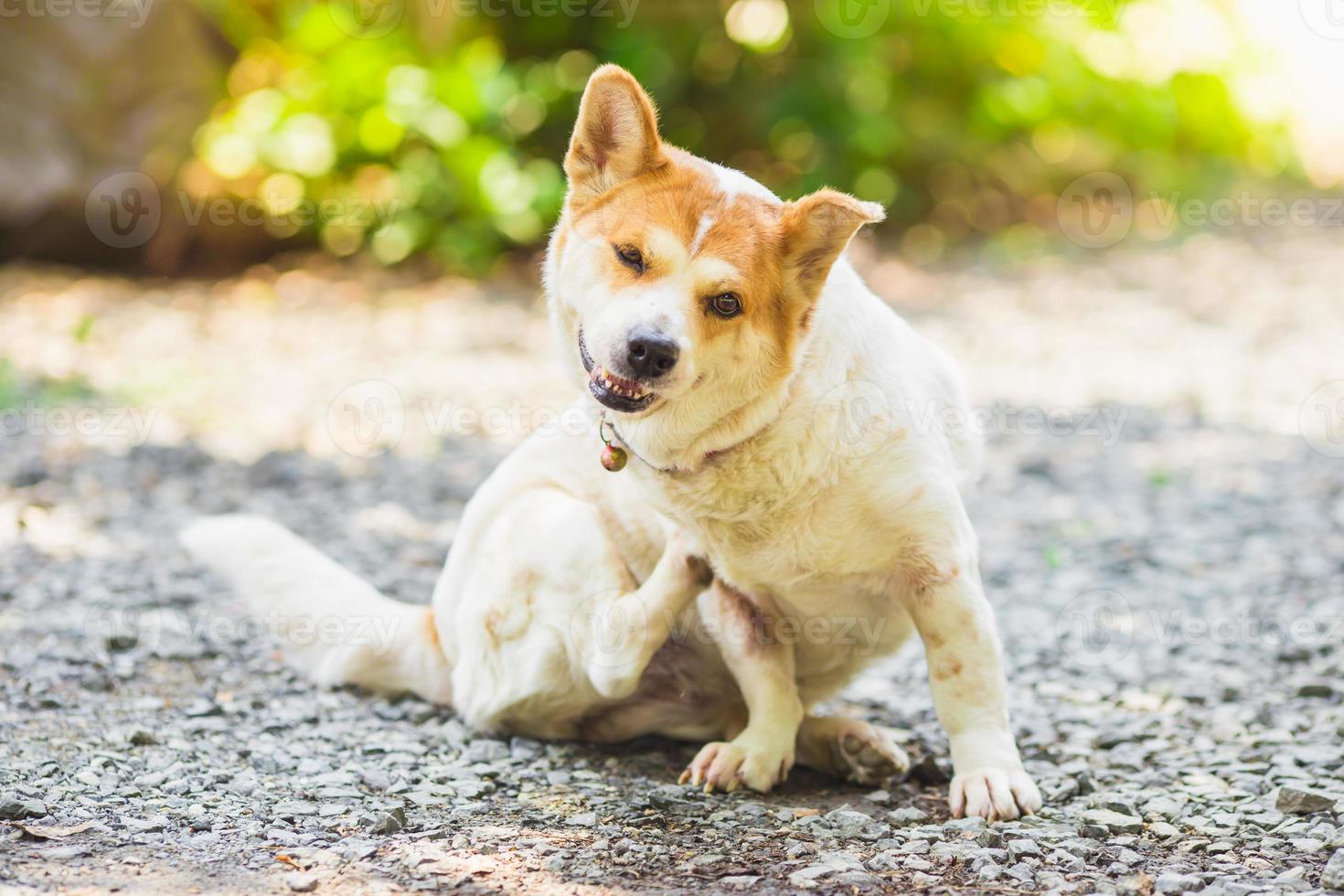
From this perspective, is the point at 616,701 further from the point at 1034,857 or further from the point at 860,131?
the point at 860,131

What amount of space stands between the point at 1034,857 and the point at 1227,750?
1009 millimetres

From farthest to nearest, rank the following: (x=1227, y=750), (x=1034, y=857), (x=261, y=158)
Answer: (x=261, y=158) → (x=1227, y=750) → (x=1034, y=857)

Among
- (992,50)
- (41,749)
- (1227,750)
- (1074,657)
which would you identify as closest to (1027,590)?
(1074,657)

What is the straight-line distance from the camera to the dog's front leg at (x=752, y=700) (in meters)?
3.42

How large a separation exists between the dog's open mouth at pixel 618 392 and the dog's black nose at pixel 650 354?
0.06 meters

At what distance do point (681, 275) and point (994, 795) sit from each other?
1422mm

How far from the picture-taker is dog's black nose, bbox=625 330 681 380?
294 cm

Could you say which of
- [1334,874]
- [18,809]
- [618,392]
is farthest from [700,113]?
[1334,874]

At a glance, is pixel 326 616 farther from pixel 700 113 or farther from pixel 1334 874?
pixel 700 113

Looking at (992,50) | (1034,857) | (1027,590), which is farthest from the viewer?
(992,50)

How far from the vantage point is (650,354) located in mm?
2945

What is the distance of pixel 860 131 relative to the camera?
1010 centimetres

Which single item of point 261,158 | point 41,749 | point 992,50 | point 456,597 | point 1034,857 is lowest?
point 41,749

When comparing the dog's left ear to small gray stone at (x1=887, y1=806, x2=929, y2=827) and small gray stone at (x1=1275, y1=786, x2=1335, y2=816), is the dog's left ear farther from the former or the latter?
small gray stone at (x1=1275, y1=786, x2=1335, y2=816)
